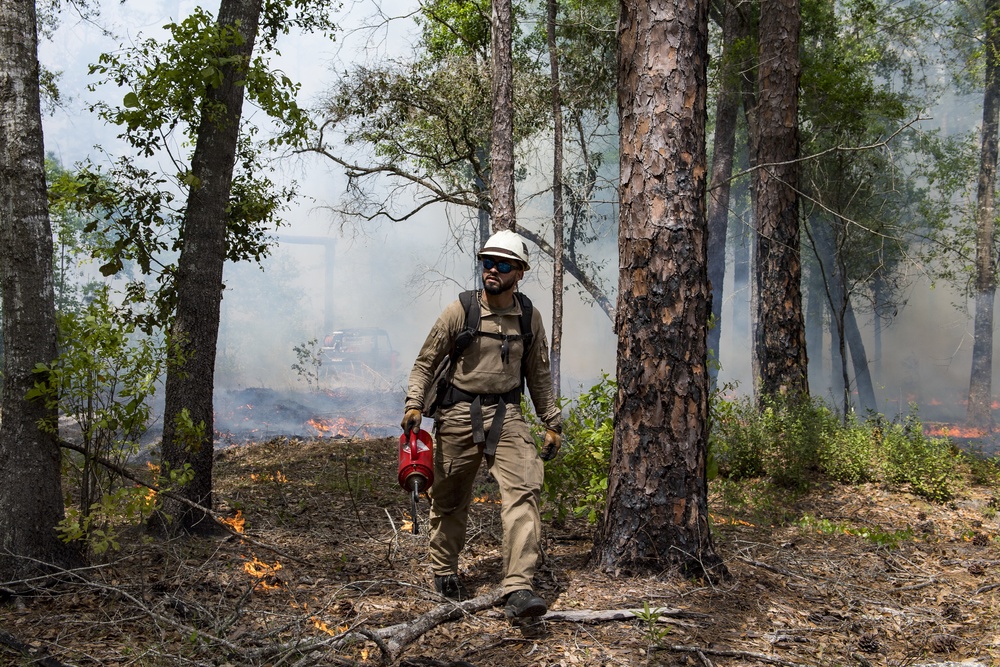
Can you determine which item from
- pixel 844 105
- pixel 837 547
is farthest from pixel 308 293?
pixel 837 547

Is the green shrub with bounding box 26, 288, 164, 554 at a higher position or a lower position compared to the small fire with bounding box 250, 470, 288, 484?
higher

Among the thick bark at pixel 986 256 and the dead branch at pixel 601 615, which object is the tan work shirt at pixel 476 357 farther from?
the thick bark at pixel 986 256

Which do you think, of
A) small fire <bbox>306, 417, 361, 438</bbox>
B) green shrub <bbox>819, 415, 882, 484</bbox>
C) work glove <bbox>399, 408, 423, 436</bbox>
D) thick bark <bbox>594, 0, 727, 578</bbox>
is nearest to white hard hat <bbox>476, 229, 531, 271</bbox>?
thick bark <bbox>594, 0, 727, 578</bbox>

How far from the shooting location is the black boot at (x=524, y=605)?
14.4 feet

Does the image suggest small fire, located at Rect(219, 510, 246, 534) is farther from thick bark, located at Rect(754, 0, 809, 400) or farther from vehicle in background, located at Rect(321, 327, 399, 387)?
vehicle in background, located at Rect(321, 327, 399, 387)

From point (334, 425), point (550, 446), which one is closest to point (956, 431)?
point (334, 425)

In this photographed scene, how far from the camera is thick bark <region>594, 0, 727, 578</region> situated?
508cm

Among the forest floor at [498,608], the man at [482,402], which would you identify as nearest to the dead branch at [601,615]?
the forest floor at [498,608]

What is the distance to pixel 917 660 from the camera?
14.4ft

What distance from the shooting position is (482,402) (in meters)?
5.10

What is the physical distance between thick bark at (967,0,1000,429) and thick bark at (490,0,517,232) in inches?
657

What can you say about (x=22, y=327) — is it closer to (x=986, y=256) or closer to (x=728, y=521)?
(x=728, y=521)

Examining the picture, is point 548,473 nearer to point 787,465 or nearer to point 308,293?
point 787,465

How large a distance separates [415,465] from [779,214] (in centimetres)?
816
